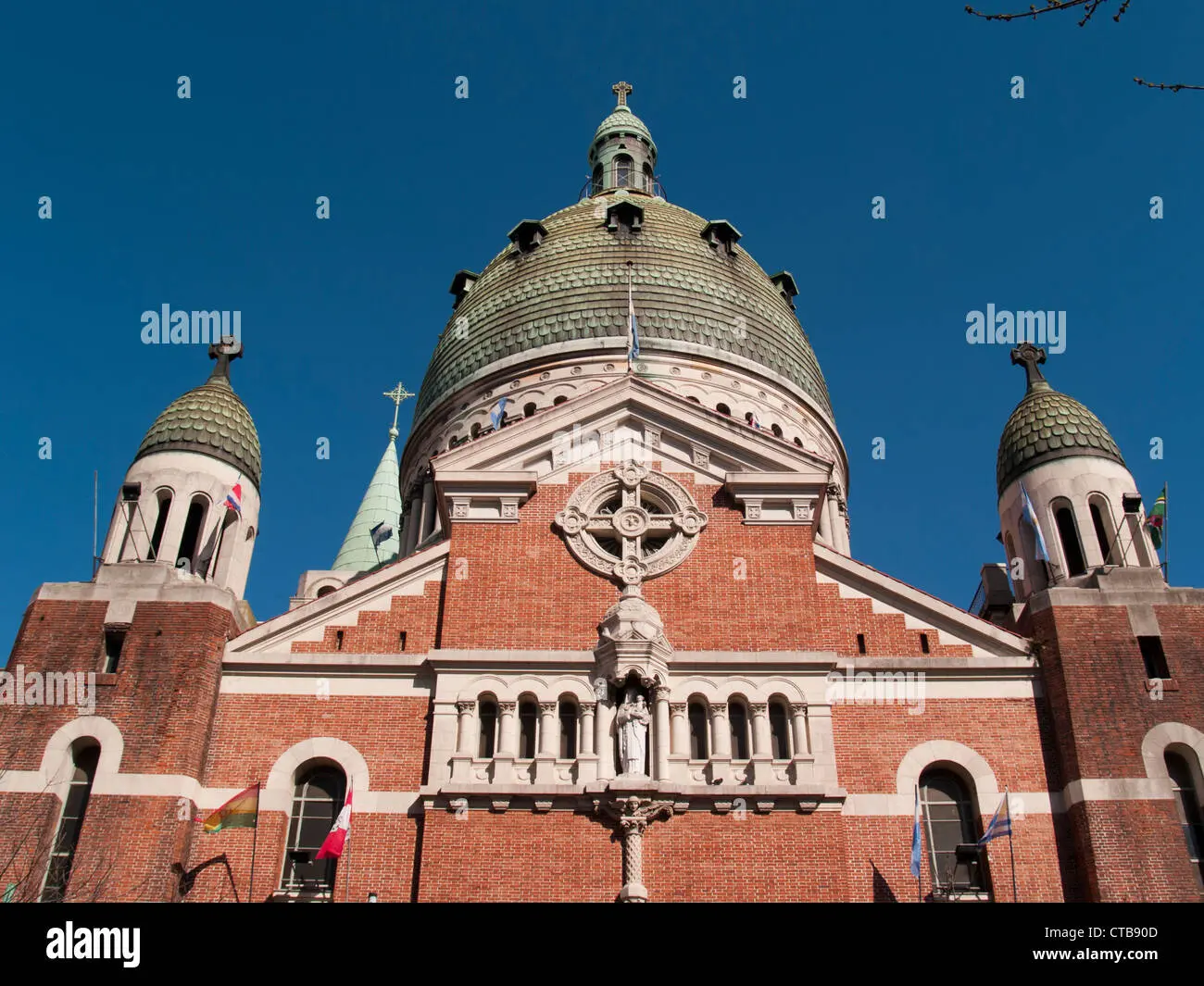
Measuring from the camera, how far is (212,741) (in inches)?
837

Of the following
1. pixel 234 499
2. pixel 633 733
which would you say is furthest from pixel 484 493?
pixel 633 733

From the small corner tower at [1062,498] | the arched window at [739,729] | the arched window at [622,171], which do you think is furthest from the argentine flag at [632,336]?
the arched window at [622,171]

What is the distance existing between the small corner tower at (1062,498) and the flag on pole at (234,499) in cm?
1648

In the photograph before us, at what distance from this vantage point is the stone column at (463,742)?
67.1 ft

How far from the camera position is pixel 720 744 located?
20766 mm

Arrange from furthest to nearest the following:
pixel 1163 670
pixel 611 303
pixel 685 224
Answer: pixel 685 224, pixel 611 303, pixel 1163 670

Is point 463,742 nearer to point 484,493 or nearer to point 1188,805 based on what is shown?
point 484,493

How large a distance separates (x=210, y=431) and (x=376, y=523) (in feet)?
69.7

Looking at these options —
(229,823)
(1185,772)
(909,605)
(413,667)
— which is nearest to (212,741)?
(229,823)

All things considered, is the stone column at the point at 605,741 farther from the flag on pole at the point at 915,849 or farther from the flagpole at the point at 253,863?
the flagpole at the point at 253,863

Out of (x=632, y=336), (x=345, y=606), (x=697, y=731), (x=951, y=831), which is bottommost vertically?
(x=951, y=831)

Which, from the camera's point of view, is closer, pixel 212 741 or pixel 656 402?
pixel 212 741
